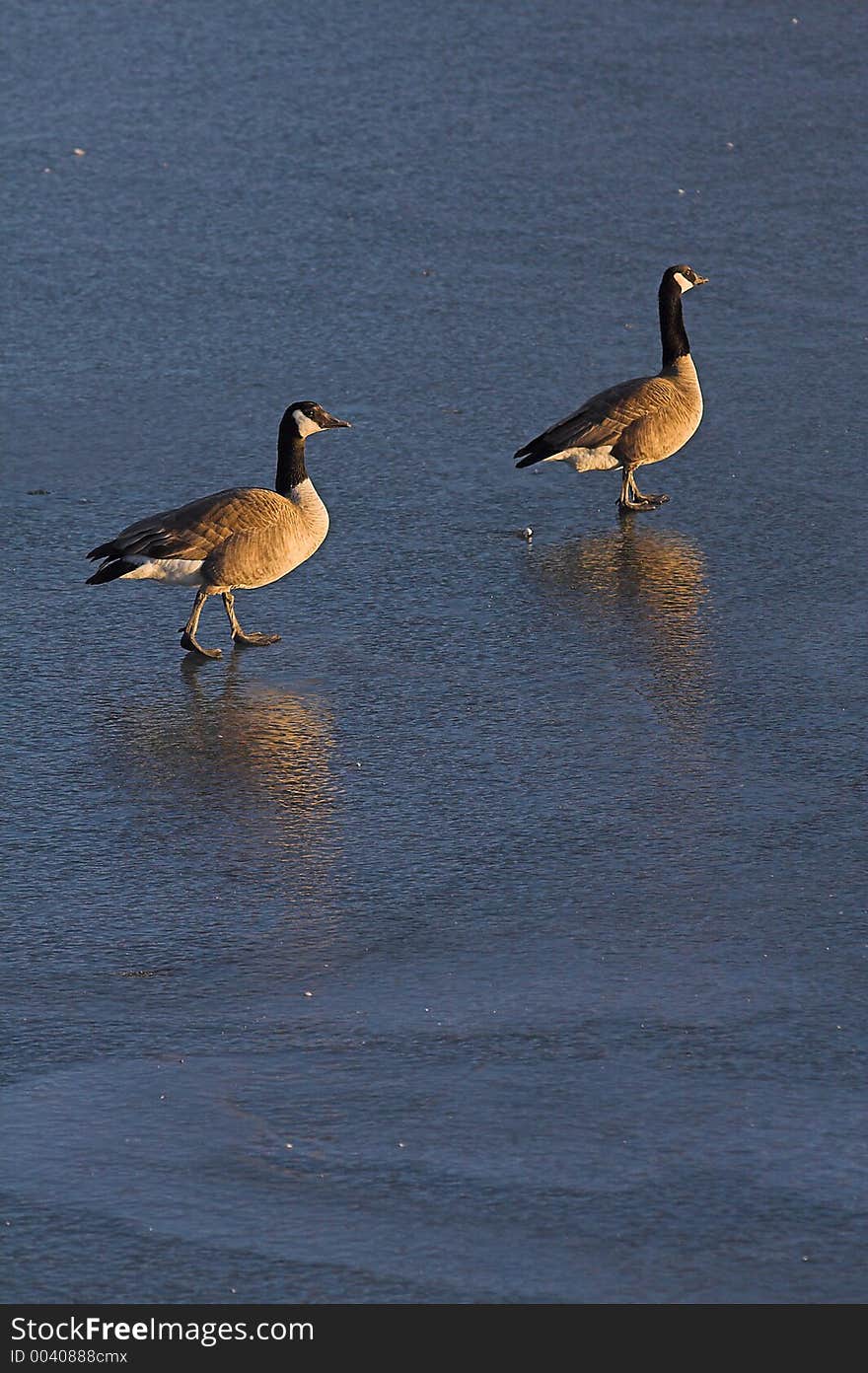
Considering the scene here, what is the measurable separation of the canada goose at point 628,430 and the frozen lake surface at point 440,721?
0.84ft

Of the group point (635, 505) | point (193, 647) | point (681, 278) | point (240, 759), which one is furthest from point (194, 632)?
point (681, 278)

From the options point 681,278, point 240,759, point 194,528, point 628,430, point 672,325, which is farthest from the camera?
point 681,278

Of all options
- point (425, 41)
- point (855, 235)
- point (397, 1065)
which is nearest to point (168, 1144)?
point (397, 1065)

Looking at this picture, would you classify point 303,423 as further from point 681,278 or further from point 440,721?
point 681,278

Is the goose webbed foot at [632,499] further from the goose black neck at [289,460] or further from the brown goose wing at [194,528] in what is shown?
the brown goose wing at [194,528]

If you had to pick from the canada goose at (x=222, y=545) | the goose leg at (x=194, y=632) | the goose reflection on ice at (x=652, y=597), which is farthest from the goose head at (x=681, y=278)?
the goose leg at (x=194, y=632)

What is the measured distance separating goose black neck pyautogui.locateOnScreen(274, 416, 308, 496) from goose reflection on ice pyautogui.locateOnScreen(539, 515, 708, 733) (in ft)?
4.09

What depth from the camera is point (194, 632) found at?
29.9 feet

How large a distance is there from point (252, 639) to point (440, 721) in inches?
47.2

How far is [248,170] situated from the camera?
15359mm

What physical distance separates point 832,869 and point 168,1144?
2.56m

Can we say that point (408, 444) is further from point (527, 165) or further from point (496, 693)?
point (527, 165)

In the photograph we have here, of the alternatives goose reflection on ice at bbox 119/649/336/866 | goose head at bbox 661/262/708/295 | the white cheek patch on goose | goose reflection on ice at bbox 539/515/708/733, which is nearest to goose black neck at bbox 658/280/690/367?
goose head at bbox 661/262/708/295

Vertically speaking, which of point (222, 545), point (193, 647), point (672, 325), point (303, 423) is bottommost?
point (193, 647)
